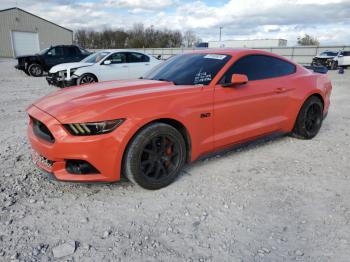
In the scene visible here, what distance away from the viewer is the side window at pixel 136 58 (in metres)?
11.1

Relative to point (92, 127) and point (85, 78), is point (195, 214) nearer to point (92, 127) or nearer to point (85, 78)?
point (92, 127)

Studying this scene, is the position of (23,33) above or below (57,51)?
above

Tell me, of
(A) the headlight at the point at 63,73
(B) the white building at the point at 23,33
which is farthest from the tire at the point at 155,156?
(B) the white building at the point at 23,33

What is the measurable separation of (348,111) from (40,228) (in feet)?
23.8

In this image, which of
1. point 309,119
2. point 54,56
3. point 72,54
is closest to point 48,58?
point 54,56

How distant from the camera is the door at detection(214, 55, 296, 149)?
3789 mm

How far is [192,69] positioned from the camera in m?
4.00

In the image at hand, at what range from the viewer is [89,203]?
3148 mm

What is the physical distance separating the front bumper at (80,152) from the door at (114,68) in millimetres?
7598

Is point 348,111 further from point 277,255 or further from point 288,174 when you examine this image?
point 277,255

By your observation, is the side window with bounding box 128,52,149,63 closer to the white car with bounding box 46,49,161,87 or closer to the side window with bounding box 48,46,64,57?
the white car with bounding box 46,49,161,87

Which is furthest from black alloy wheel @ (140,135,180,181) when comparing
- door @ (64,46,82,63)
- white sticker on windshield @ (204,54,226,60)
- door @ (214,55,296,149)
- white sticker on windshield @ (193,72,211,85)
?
door @ (64,46,82,63)

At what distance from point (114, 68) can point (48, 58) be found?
674cm

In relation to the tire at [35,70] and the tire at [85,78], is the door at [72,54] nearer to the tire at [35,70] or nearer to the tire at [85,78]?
the tire at [35,70]
